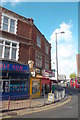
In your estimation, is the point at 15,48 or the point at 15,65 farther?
the point at 15,48

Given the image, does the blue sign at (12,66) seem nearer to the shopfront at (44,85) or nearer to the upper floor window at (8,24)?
the upper floor window at (8,24)

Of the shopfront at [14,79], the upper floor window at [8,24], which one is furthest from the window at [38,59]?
the upper floor window at [8,24]

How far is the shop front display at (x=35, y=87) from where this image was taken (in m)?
18.1

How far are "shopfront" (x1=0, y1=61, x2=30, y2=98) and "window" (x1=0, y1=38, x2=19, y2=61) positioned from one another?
1261 millimetres

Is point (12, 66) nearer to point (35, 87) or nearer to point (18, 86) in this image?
point (18, 86)

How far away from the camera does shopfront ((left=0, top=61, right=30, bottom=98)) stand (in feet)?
49.9

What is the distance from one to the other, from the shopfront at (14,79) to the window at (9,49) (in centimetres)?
126

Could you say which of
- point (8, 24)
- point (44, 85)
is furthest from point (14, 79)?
point (44, 85)

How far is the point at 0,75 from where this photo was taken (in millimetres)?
15109

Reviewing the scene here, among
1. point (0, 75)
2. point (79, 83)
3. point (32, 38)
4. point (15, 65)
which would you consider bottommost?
point (79, 83)

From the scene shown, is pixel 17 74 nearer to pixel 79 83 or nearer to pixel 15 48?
pixel 15 48

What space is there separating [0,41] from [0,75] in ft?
13.4

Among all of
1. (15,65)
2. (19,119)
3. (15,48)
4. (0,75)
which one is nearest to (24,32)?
(15,48)

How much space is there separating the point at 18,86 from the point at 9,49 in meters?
4.65
